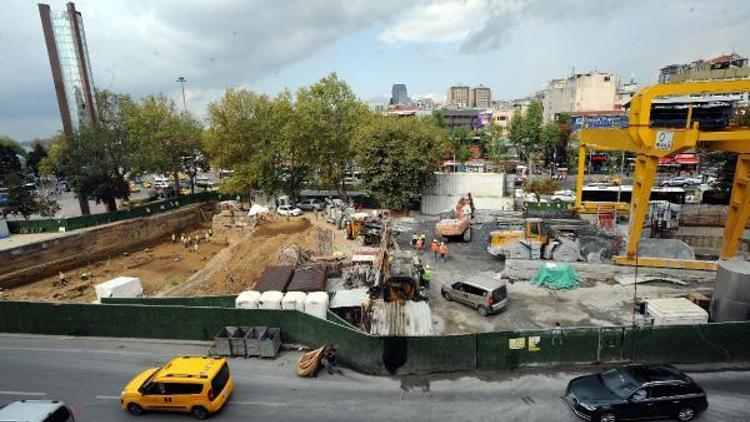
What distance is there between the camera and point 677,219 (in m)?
30.4

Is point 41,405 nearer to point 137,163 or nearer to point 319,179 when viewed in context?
point 319,179

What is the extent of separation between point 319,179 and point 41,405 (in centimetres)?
3372

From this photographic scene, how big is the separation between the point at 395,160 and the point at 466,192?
827cm

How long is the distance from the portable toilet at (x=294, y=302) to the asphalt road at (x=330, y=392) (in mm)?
1875

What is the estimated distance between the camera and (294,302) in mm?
17141

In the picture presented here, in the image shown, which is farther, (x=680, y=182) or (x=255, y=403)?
(x=680, y=182)

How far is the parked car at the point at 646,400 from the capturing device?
11148 millimetres

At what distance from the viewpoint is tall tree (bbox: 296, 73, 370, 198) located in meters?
42.5

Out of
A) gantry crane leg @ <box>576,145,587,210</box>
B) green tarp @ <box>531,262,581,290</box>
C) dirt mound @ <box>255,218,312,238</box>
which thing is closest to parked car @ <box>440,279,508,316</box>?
green tarp @ <box>531,262,581,290</box>

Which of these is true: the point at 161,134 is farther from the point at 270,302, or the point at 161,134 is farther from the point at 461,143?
the point at 461,143

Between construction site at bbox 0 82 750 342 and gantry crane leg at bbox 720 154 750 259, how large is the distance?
0.07 meters

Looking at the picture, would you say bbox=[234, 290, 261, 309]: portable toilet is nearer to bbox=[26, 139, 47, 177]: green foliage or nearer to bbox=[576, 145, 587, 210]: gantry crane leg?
bbox=[576, 145, 587, 210]: gantry crane leg

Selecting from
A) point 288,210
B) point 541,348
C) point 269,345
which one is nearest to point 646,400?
point 541,348

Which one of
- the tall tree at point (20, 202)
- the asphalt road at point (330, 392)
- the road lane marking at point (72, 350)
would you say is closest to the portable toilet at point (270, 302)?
the asphalt road at point (330, 392)
